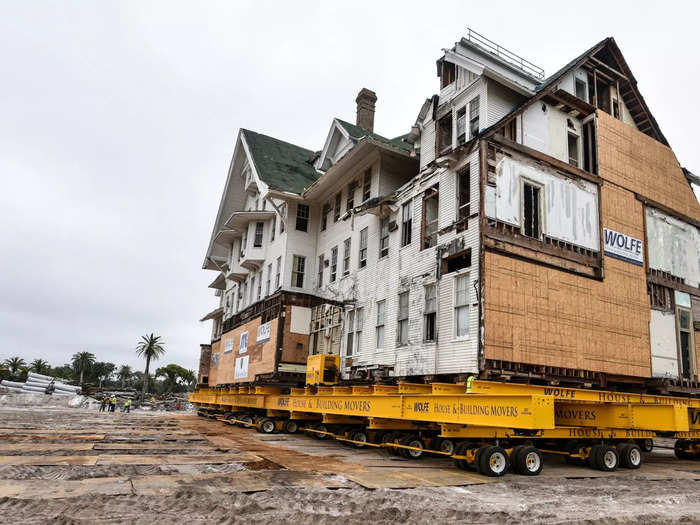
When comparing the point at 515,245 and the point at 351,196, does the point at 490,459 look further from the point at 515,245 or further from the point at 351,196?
the point at 351,196

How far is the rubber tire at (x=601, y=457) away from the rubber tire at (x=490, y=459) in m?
2.98

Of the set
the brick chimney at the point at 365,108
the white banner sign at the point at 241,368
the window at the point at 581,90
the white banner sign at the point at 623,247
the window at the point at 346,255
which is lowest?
the white banner sign at the point at 241,368

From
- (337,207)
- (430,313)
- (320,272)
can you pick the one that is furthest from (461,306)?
(320,272)

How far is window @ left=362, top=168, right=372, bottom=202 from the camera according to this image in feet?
77.6

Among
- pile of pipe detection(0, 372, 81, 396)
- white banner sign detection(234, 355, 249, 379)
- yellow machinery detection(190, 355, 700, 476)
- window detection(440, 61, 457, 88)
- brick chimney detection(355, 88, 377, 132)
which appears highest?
brick chimney detection(355, 88, 377, 132)

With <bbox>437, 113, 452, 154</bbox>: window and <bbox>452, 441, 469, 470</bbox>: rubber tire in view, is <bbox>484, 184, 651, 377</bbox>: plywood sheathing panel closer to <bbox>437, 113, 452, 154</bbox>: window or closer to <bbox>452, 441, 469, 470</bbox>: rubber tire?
<bbox>452, 441, 469, 470</bbox>: rubber tire

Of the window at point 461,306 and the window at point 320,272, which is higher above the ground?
the window at point 320,272

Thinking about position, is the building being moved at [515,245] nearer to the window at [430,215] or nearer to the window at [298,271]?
the window at [430,215]

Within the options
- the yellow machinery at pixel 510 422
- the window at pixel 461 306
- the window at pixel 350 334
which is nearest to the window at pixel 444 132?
the window at pixel 461 306

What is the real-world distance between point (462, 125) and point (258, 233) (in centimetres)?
1578

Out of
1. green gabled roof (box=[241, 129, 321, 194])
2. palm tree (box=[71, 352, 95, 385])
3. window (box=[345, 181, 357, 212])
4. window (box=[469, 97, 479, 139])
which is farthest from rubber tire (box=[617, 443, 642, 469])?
palm tree (box=[71, 352, 95, 385])

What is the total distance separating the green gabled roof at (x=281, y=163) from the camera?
2805 centimetres

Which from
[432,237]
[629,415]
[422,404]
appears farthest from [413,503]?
[432,237]

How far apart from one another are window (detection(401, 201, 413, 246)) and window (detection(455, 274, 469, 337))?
401 cm
